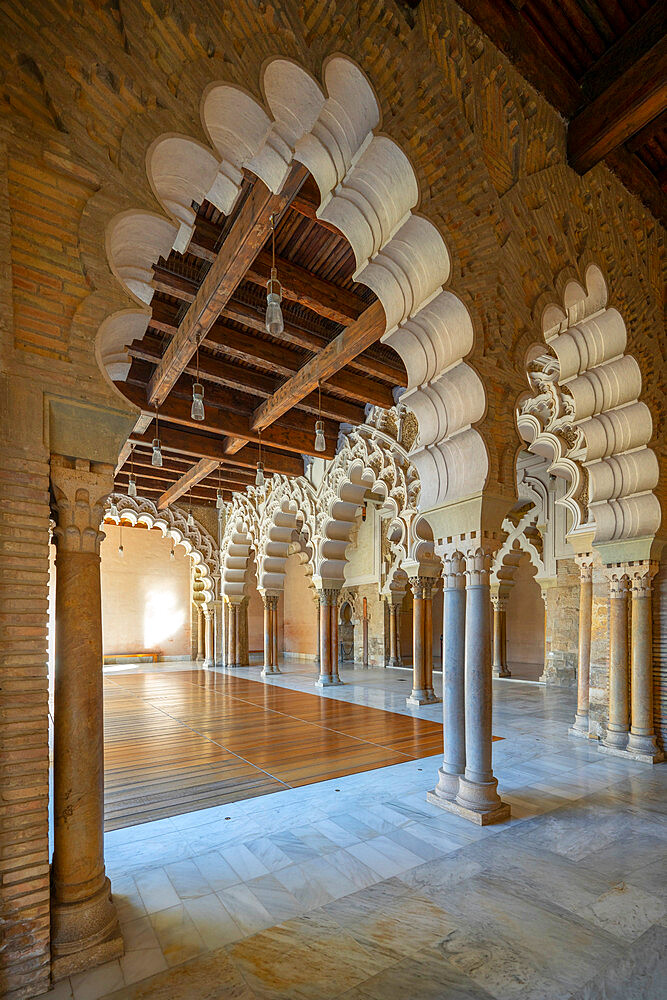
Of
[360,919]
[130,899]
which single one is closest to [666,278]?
[360,919]

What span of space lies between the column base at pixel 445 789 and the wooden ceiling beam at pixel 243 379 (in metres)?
6.05

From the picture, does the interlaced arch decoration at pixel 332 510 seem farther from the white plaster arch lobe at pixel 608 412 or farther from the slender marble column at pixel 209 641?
the white plaster arch lobe at pixel 608 412

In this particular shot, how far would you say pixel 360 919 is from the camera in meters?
2.75

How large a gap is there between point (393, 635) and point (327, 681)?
16.4 feet

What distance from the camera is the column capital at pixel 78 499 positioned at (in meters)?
2.50

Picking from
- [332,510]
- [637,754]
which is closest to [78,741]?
[637,754]

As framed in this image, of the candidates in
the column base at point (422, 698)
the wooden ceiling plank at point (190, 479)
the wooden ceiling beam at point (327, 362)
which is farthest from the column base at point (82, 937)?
the wooden ceiling plank at point (190, 479)

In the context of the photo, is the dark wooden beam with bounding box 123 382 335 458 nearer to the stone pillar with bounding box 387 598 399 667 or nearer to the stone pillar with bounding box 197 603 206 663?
the stone pillar with bounding box 387 598 399 667

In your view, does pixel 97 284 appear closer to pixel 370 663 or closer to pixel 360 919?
pixel 360 919

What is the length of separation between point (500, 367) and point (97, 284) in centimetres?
294

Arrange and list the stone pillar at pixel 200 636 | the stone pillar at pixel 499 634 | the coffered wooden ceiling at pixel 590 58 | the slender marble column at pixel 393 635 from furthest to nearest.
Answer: the stone pillar at pixel 200 636 < the slender marble column at pixel 393 635 < the stone pillar at pixel 499 634 < the coffered wooden ceiling at pixel 590 58

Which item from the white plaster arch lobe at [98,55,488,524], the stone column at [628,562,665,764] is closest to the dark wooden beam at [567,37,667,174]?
the white plaster arch lobe at [98,55,488,524]

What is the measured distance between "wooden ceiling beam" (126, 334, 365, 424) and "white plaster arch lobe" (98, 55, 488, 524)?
13.2 feet

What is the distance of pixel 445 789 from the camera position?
4262 mm
